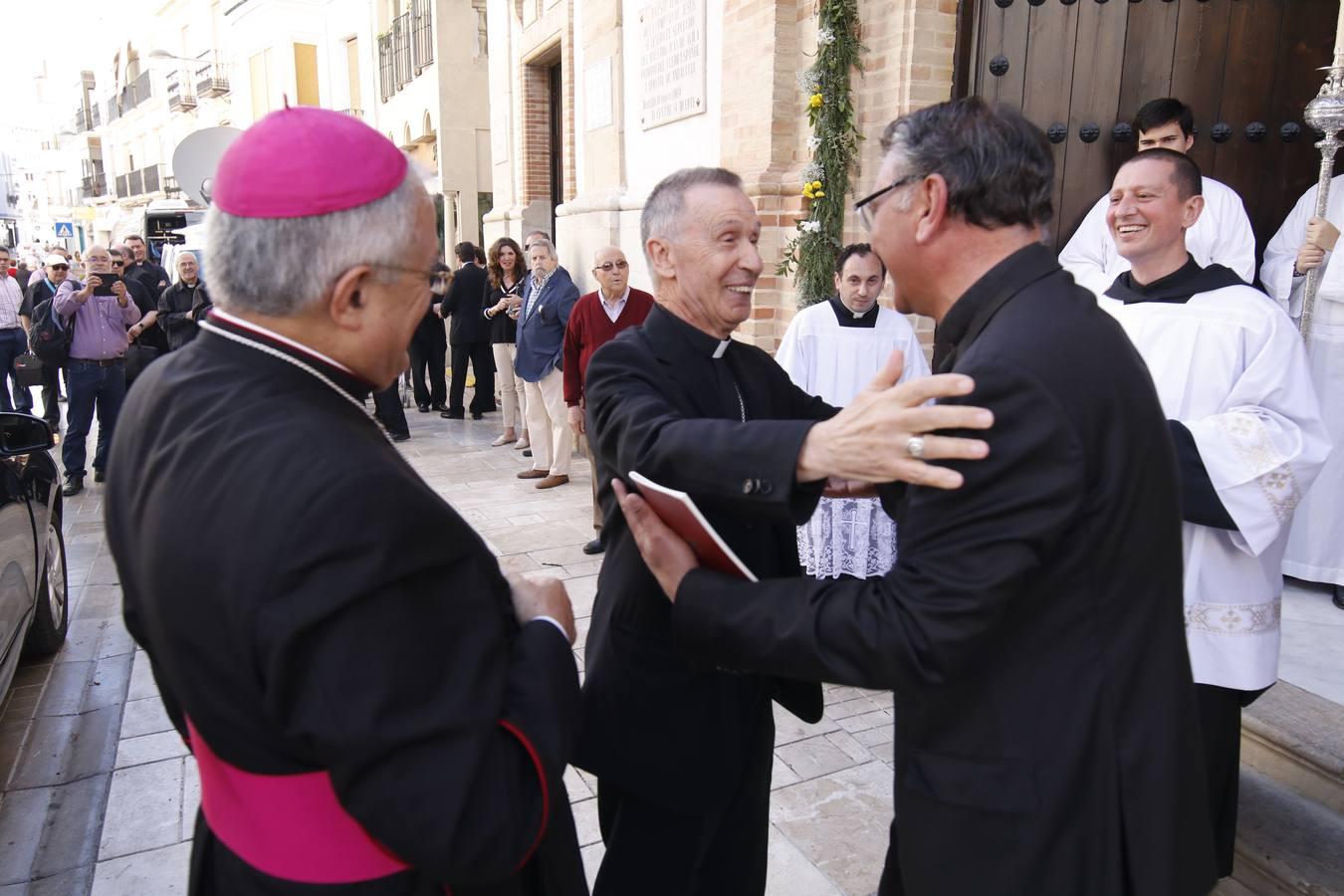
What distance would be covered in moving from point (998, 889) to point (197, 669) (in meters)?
1.19

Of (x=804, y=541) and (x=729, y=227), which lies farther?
Result: (x=804, y=541)

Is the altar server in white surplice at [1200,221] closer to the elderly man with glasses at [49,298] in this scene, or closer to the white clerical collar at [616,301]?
the white clerical collar at [616,301]

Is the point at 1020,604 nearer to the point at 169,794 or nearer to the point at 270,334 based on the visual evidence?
the point at 270,334

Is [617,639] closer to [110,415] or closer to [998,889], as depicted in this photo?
[998,889]

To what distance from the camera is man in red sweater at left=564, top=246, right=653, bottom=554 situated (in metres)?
6.64

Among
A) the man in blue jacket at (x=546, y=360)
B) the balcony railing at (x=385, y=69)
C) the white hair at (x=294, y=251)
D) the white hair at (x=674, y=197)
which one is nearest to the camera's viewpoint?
the white hair at (x=294, y=251)

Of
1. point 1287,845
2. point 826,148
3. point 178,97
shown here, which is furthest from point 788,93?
point 178,97

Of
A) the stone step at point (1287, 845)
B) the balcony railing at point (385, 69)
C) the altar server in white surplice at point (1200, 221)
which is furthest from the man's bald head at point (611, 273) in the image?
the balcony railing at point (385, 69)

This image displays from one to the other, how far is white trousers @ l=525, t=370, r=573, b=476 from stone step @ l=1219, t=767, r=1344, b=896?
5.75 m

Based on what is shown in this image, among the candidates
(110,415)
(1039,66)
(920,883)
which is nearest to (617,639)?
(920,883)

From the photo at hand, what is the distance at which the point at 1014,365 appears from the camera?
130cm

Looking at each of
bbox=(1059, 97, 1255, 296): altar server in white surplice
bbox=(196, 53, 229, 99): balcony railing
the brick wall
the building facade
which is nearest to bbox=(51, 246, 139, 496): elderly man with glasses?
the building facade

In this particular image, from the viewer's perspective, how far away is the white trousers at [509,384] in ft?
30.7

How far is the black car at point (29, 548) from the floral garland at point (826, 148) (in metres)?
4.16
